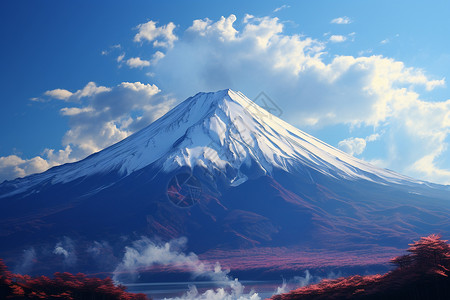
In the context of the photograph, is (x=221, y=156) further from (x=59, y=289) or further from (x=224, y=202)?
(x=59, y=289)

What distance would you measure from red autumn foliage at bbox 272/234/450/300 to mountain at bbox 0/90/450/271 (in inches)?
3301

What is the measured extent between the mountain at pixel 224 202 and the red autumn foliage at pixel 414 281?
83.8 meters

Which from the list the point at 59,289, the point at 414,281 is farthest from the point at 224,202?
the point at 414,281

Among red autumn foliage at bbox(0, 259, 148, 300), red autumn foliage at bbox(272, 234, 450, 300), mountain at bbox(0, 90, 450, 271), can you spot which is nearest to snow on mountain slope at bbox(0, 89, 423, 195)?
mountain at bbox(0, 90, 450, 271)

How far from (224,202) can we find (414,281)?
132 meters

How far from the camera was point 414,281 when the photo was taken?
35781 mm

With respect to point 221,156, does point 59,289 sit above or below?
below

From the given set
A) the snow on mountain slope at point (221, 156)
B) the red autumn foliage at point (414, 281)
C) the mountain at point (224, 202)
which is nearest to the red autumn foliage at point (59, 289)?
the red autumn foliage at point (414, 281)

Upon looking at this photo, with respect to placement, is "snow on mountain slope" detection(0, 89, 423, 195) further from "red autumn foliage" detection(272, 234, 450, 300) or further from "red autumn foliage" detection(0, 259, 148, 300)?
"red autumn foliage" detection(272, 234, 450, 300)

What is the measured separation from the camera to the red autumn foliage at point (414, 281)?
35281mm

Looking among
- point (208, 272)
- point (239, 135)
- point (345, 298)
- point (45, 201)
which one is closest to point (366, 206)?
point (239, 135)

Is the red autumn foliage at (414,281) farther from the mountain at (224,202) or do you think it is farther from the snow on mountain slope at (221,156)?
the snow on mountain slope at (221,156)

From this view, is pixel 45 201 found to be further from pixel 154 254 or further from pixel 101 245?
pixel 154 254

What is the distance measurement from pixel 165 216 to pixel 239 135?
174ft
